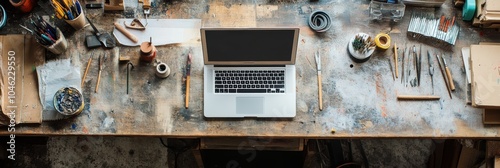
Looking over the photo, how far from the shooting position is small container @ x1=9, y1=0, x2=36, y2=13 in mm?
1860

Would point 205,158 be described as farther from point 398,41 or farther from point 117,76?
point 398,41

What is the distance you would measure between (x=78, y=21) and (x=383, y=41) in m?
1.17

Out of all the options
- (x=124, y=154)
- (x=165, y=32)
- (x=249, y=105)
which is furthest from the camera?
(x=124, y=154)

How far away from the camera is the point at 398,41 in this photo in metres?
1.90

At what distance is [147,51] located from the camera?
5.89 feet

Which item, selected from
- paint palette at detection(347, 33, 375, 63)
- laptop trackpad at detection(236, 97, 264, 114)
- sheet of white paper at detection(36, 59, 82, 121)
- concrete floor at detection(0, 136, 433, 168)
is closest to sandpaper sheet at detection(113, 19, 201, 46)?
sheet of white paper at detection(36, 59, 82, 121)

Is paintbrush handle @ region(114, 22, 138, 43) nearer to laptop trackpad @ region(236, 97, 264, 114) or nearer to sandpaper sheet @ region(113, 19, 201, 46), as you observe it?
sandpaper sheet @ region(113, 19, 201, 46)

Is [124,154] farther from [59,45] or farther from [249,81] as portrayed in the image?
[249,81]

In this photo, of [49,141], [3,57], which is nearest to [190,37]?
[3,57]

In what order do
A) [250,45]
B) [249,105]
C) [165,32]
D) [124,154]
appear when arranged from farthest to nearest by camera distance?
[124,154] < [165,32] < [249,105] < [250,45]

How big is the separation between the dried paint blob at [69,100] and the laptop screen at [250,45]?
0.49 metres

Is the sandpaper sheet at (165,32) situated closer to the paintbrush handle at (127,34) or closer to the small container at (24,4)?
the paintbrush handle at (127,34)

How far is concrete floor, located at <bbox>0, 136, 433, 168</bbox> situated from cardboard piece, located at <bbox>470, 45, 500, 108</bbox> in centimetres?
79

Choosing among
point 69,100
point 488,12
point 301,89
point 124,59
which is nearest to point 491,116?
point 488,12
